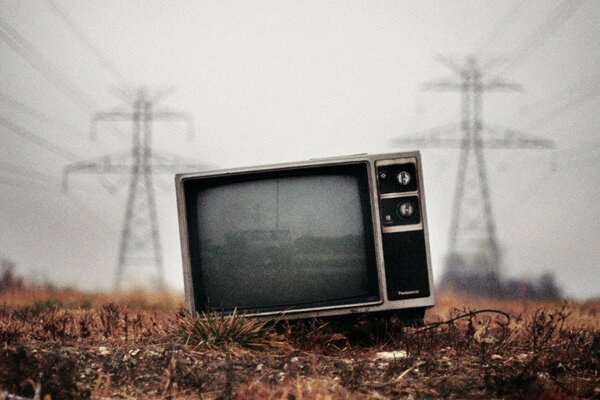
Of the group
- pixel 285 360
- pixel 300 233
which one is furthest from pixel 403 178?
pixel 285 360

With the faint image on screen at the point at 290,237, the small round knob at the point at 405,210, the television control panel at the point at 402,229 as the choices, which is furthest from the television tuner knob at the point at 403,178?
the faint image on screen at the point at 290,237

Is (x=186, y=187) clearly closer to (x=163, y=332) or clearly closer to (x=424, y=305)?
(x=163, y=332)

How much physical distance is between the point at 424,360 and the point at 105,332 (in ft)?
8.62

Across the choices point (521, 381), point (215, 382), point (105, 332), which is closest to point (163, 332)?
point (105, 332)

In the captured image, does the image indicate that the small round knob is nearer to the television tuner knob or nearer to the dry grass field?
the television tuner knob

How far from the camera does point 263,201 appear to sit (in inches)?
230

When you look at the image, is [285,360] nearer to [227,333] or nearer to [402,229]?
[227,333]

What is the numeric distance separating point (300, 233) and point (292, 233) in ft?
0.18

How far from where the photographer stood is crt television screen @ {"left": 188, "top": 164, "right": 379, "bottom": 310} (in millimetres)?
5836

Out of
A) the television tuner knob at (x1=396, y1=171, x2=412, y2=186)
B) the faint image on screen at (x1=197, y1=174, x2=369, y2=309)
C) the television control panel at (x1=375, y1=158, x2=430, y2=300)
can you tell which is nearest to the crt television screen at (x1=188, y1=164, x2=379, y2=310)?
the faint image on screen at (x1=197, y1=174, x2=369, y2=309)

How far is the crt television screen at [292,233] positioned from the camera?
230 inches

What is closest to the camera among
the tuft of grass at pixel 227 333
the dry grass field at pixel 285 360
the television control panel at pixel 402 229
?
the dry grass field at pixel 285 360

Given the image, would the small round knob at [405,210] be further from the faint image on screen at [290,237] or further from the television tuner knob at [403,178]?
the faint image on screen at [290,237]

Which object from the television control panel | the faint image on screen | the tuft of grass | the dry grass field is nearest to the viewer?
the dry grass field
